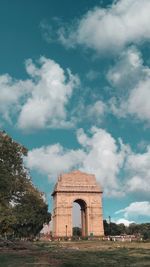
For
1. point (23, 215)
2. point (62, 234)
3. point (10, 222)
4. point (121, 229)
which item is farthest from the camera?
point (121, 229)

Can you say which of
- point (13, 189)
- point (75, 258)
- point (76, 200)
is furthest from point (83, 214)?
point (75, 258)

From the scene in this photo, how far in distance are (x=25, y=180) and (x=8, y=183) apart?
11.4ft

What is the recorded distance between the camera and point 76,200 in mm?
86625

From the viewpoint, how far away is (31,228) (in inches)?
1917

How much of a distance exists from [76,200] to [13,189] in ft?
181

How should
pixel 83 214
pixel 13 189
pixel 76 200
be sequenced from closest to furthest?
pixel 13 189
pixel 76 200
pixel 83 214

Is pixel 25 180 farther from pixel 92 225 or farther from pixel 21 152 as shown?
pixel 92 225

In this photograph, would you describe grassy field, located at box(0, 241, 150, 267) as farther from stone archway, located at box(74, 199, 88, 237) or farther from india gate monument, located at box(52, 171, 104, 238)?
stone archway, located at box(74, 199, 88, 237)

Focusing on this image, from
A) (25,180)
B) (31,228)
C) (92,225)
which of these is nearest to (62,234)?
(92,225)

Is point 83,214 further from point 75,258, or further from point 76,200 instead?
point 75,258

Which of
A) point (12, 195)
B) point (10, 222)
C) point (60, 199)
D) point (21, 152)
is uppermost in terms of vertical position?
point (60, 199)

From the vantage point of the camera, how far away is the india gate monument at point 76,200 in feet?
268

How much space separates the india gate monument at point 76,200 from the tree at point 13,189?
4658 centimetres

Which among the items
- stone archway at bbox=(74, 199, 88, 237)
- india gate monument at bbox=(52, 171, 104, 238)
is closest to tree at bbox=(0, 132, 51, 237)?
india gate monument at bbox=(52, 171, 104, 238)
